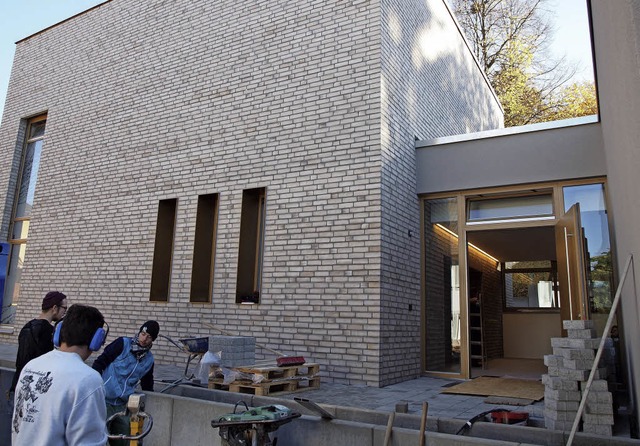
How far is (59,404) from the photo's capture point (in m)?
2.14

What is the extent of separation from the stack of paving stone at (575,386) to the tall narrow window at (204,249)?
19.0ft

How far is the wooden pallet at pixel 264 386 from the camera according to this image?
5982mm

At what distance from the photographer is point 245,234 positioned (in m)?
8.88

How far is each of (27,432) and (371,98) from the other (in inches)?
271

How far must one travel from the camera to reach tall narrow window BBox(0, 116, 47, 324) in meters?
12.5

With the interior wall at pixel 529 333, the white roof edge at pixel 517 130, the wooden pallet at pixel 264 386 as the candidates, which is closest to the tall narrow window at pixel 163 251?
the wooden pallet at pixel 264 386

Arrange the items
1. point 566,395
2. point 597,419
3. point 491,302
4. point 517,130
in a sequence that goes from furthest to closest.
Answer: point 491,302 < point 517,130 < point 566,395 < point 597,419

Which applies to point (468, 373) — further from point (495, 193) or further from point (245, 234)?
point (245, 234)

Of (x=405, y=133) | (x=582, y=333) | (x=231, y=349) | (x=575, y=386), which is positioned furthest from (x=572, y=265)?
(x=231, y=349)

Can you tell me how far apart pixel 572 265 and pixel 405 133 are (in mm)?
3443

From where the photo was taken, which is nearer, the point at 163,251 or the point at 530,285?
the point at 163,251

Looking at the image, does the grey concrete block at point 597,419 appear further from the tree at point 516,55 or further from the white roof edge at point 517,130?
the tree at point 516,55

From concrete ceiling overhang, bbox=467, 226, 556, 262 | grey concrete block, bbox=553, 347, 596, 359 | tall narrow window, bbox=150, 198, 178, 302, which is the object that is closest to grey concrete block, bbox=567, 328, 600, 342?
grey concrete block, bbox=553, 347, 596, 359

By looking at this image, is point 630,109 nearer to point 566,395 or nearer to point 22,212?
point 566,395
